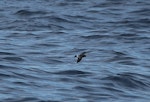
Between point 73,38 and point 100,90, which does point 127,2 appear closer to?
point 73,38

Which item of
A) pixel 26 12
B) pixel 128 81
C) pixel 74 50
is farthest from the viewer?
pixel 26 12

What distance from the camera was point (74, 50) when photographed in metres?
23.3

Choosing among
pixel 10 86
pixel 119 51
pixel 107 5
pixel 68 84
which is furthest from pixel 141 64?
pixel 107 5

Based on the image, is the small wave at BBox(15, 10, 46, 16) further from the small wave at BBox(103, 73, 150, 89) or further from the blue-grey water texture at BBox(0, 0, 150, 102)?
the small wave at BBox(103, 73, 150, 89)

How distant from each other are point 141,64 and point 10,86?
5.04 meters

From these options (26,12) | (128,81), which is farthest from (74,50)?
(26,12)

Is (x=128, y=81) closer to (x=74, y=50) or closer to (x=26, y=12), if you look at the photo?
(x=74, y=50)

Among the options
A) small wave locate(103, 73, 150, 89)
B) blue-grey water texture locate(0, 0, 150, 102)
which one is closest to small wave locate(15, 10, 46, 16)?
blue-grey water texture locate(0, 0, 150, 102)

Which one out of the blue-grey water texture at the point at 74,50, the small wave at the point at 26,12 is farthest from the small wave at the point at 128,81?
the small wave at the point at 26,12

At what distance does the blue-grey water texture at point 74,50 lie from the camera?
18.2 meters

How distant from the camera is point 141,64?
21891 millimetres

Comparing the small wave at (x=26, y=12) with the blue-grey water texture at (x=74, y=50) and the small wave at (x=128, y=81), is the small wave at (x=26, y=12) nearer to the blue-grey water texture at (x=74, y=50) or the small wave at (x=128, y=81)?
the blue-grey water texture at (x=74, y=50)

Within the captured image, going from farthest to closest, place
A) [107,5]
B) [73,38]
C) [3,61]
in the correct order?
[107,5], [73,38], [3,61]

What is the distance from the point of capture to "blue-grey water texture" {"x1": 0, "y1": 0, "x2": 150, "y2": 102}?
1820cm
